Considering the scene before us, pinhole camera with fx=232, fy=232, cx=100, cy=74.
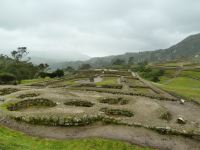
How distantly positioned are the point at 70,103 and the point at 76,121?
21.4 feet

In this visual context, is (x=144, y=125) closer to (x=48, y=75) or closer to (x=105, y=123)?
(x=105, y=123)

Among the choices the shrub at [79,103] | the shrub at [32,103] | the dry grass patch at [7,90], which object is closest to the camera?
the shrub at [32,103]

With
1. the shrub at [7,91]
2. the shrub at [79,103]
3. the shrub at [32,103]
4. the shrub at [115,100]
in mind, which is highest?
the shrub at [7,91]

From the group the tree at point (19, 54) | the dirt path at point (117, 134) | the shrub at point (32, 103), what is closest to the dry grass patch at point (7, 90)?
the shrub at point (32, 103)

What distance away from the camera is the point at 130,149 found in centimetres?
1425

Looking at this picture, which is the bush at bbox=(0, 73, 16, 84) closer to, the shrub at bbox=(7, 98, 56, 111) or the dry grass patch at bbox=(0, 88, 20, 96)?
the dry grass patch at bbox=(0, 88, 20, 96)

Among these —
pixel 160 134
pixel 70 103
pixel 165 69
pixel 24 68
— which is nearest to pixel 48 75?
pixel 24 68

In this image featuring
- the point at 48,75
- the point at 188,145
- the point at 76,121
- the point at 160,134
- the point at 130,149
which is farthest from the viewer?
the point at 48,75

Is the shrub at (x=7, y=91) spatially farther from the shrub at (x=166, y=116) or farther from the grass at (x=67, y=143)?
the shrub at (x=166, y=116)

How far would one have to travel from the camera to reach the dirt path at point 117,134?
1528 centimetres

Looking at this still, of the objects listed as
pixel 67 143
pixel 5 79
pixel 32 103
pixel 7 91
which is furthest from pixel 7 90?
pixel 5 79

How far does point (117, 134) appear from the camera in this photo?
53.2 ft

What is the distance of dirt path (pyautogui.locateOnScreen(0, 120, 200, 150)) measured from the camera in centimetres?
1528

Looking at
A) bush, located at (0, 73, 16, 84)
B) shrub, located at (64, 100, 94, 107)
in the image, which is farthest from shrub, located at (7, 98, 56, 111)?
bush, located at (0, 73, 16, 84)
